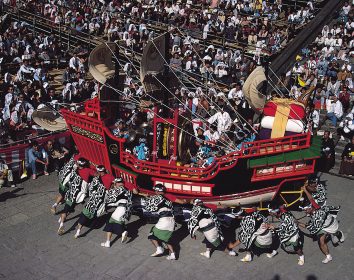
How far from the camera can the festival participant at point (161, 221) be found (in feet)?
33.3

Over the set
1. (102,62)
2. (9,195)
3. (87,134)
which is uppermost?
(102,62)

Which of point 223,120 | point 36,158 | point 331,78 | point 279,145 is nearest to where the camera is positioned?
point 279,145

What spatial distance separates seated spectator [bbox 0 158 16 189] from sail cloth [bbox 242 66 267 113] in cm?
637

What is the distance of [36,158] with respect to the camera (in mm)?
13594

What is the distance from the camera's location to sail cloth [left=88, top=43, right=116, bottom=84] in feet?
40.7

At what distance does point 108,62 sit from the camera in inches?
508

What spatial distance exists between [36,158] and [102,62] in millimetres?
3210

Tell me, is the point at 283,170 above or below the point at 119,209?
above

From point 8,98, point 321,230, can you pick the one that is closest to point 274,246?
point 321,230

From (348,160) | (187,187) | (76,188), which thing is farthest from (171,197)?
(348,160)

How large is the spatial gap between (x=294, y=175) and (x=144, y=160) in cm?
338

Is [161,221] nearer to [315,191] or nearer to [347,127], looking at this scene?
[315,191]

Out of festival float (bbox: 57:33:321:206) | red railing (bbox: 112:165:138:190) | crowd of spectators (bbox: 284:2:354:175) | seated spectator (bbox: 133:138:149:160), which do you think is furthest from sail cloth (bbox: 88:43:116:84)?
crowd of spectators (bbox: 284:2:354:175)

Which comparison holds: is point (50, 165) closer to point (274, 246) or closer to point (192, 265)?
point (192, 265)
